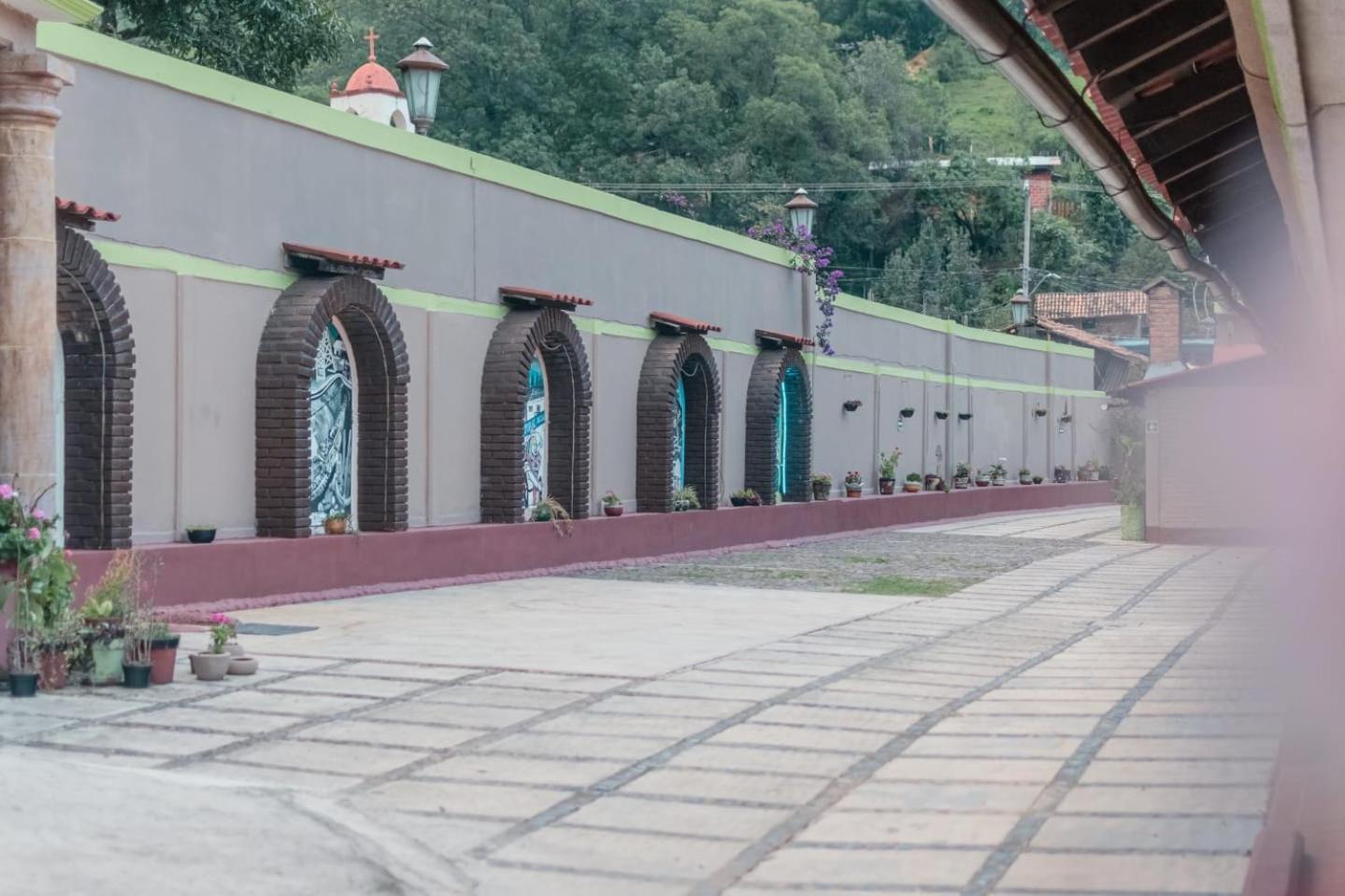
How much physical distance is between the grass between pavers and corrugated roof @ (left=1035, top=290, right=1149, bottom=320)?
47.6 meters

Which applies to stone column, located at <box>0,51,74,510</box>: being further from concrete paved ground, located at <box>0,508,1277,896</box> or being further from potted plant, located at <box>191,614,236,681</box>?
concrete paved ground, located at <box>0,508,1277,896</box>

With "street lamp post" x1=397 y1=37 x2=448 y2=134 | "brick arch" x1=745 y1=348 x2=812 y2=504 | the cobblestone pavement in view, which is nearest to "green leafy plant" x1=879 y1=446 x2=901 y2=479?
the cobblestone pavement

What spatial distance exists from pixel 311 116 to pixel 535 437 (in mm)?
5426

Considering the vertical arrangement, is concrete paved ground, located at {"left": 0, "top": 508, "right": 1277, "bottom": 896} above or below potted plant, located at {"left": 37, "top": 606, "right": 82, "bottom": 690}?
below

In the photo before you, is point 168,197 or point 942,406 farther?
point 942,406

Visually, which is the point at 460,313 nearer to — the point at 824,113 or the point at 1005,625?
the point at 1005,625

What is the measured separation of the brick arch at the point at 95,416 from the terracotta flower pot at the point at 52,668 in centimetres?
346

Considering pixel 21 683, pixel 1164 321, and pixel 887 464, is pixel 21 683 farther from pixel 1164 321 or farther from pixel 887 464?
pixel 1164 321

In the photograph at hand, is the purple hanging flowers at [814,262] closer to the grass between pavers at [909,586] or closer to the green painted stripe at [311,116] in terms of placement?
the green painted stripe at [311,116]

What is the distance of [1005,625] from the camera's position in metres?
14.2

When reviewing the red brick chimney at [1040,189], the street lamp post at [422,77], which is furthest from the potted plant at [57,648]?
the red brick chimney at [1040,189]

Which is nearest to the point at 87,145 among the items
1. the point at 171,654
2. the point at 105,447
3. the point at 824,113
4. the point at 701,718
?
the point at 105,447

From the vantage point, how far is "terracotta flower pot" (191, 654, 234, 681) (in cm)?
977

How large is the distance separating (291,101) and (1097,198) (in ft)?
199
